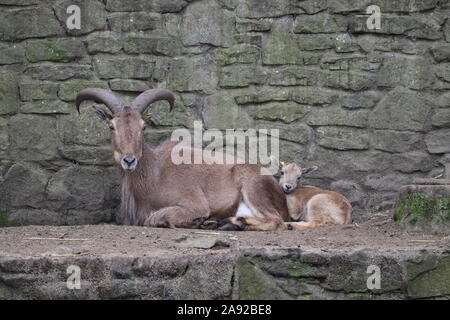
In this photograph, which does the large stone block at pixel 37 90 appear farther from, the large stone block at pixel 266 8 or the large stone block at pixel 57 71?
the large stone block at pixel 266 8

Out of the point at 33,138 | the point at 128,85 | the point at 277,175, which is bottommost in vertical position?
the point at 277,175

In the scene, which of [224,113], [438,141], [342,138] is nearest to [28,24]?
[224,113]

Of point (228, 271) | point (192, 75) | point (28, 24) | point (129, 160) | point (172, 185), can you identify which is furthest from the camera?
point (192, 75)

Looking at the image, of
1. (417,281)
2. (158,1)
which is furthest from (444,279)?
(158,1)

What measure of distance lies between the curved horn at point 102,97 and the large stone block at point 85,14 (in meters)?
0.81

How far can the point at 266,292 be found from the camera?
17.7 ft

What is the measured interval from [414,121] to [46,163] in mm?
3798

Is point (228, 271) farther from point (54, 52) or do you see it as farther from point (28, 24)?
point (28, 24)

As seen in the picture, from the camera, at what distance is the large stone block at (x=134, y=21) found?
7.88 m

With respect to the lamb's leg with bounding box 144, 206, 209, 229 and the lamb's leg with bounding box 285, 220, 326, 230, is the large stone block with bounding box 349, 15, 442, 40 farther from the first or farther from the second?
the lamb's leg with bounding box 144, 206, 209, 229

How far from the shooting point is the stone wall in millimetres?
7840

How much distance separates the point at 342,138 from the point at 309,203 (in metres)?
0.82

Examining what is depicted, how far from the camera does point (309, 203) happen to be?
24.9 ft
